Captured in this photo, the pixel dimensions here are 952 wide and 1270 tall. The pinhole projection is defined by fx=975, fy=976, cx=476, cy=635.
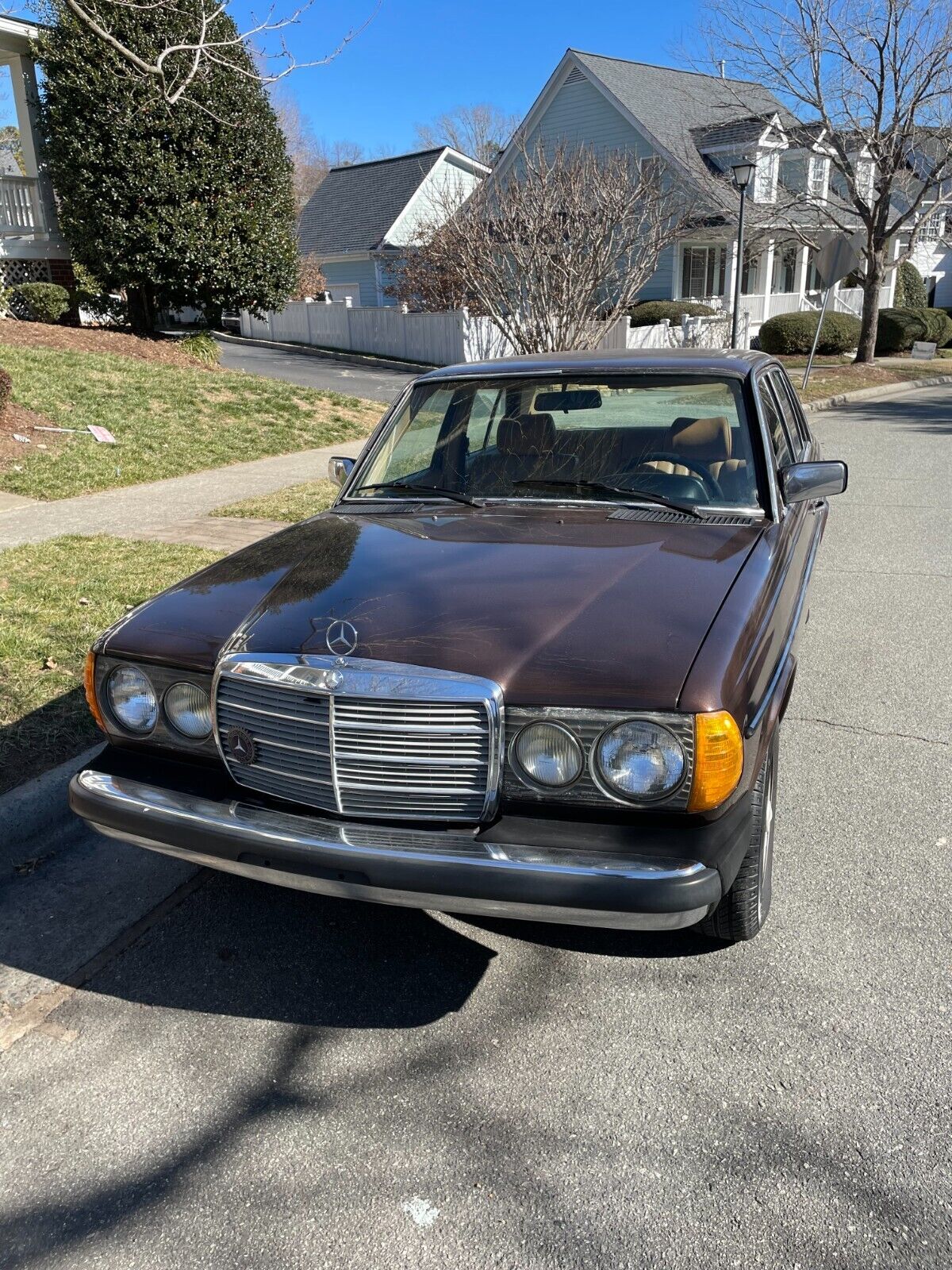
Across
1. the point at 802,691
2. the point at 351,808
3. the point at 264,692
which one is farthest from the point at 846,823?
the point at 264,692

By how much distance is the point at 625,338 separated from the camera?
24.8 metres

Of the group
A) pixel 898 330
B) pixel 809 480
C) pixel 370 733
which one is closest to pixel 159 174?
pixel 809 480

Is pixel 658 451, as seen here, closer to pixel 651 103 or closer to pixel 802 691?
pixel 802 691

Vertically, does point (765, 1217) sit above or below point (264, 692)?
below

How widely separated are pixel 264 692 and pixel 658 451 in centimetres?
203

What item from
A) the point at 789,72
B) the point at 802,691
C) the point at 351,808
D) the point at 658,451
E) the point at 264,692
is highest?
the point at 789,72

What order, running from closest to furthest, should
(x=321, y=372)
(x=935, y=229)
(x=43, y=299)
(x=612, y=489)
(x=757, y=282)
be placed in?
1. (x=612, y=489)
2. (x=43, y=299)
3. (x=321, y=372)
4. (x=757, y=282)
5. (x=935, y=229)

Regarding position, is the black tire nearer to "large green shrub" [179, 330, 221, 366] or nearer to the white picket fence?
"large green shrub" [179, 330, 221, 366]

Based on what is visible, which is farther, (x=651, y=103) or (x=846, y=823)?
(x=651, y=103)

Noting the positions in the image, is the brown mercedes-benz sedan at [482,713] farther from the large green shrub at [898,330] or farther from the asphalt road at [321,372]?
the large green shrub at [898,330]

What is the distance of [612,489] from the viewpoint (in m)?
3.72

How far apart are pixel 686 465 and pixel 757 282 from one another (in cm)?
3356

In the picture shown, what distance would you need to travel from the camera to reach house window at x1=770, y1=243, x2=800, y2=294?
3422 centimetres

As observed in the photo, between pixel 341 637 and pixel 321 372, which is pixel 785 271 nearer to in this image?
pixel 321 372
